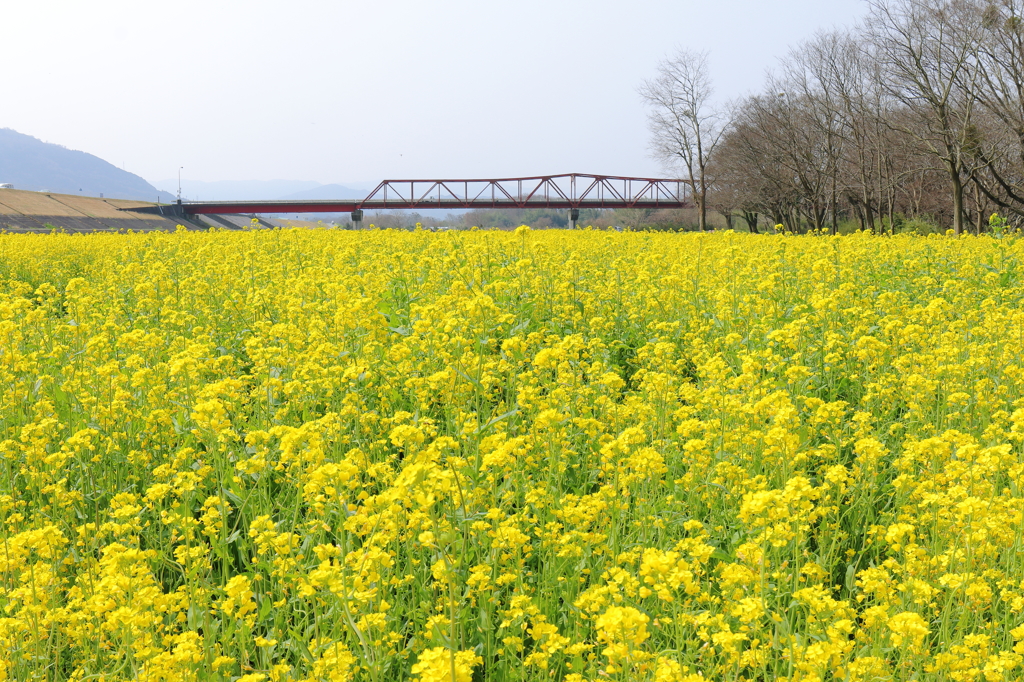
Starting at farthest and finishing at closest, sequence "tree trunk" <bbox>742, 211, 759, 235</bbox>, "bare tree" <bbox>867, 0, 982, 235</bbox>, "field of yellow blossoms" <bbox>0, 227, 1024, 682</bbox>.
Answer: "tree trunk" <bbox>742, 211, 759, 235</bbox>
"bare tree" <bbox>867, 0, 982, 235</bbox>
"field of yellow blossoms" <bbox>0, 227, 1024, 682</bbox>

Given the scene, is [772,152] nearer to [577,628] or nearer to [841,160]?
[841,160]

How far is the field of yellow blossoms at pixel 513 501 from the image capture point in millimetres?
2223

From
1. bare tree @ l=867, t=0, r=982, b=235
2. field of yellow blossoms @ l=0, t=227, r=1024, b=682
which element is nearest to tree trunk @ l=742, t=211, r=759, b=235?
bare tree @ l=867, t=0, r=982, b=235

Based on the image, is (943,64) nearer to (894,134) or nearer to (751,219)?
(894,134)

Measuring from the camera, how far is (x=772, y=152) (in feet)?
154

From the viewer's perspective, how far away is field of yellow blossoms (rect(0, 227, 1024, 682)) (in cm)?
222

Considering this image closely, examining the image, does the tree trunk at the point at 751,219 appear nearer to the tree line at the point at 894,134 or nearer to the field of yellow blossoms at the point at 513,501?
the tree line at the point at 894,134

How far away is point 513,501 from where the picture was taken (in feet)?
11.1

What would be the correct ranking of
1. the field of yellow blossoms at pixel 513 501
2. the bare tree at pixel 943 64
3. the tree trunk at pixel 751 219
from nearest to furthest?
the field of yellow blossoms at pixel 513 501
the bare tree at pixel 943 64
the tree trunk at pixel 751 219

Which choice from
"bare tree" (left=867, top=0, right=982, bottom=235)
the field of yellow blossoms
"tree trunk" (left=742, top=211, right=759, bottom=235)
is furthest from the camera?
"tree trunk" (left=742, top=211, right=759, bottom=235)

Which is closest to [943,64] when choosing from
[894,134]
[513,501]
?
[894,134]

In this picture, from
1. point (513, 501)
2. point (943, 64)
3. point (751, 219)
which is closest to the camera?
point (513, 501)

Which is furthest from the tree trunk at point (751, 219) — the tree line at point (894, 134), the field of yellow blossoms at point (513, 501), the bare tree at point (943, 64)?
the field of yellow blossoms at point (513, 501)

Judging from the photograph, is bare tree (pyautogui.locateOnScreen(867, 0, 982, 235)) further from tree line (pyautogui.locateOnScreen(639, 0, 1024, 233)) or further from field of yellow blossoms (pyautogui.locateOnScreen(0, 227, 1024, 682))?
field of yellow blossoms (pyautogui.locateOnScreen(0, 227, 1024, 682))
